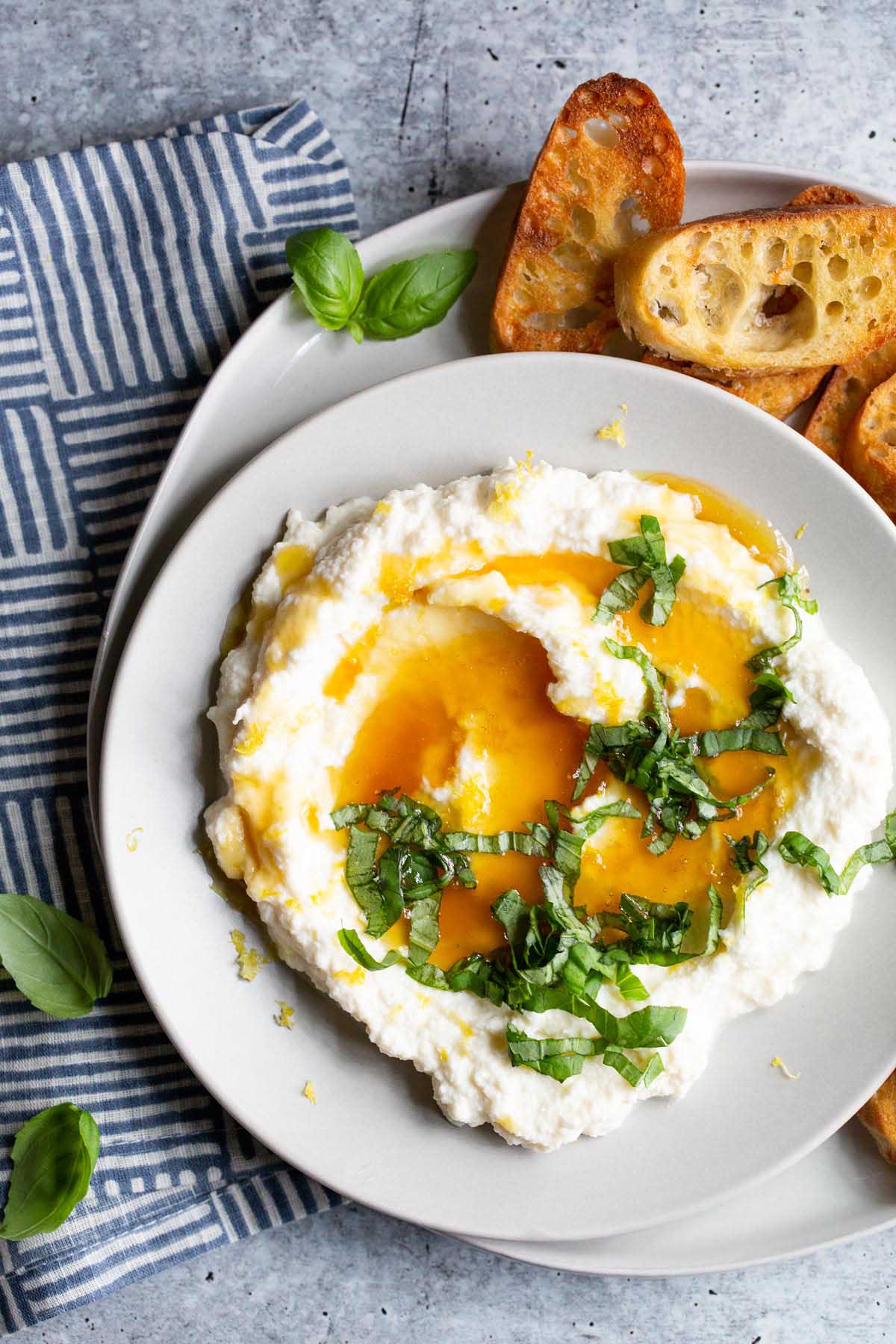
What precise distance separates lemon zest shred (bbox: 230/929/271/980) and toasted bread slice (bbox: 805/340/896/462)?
7.63 feet

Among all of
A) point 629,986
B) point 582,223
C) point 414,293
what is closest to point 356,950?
point 629,986

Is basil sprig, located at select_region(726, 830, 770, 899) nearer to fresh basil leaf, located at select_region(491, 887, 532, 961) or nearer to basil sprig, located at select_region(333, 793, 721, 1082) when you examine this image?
basil sprig, located at select_region(333, 793, 721, 1082)

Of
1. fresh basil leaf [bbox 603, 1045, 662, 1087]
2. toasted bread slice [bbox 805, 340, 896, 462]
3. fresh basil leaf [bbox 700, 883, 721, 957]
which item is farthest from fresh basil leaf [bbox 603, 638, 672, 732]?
toasted bread slice [bbox 805, 340, 896, 462]

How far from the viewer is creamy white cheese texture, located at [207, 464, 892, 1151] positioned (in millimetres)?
3088

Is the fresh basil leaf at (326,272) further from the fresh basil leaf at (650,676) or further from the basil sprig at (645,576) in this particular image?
the fresh basil leaf at (650,676)

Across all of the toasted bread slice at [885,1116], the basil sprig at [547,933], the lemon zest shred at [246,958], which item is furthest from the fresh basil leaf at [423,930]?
the toasted bread slice at [885,1116]

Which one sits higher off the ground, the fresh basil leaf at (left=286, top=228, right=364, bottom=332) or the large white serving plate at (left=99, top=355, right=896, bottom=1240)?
the fresh basil leaf at (left=286, top=228, right=364, bottom=332)

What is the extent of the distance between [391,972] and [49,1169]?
1209 mm

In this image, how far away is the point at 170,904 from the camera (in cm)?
326

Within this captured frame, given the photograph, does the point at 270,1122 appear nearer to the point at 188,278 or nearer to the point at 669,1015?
the point at 669,1015

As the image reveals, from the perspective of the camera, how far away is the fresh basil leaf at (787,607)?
122 inches

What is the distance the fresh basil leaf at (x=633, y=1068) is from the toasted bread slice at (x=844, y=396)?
76.2 inches

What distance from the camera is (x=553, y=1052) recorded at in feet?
10.2

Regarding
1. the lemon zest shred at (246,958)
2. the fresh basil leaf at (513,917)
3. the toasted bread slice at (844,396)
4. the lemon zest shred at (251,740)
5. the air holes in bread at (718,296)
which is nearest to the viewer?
the lemon zest shred at (251,740)
